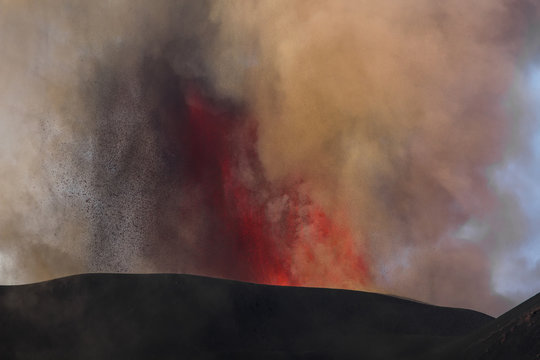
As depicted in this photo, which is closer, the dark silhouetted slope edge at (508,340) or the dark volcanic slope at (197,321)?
the dark silhouetted slope edge at (508,340)

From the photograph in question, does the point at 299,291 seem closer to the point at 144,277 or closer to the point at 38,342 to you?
the point at 144,277

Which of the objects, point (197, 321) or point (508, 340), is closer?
point (508, 340)

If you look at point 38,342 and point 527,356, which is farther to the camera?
point 38,342

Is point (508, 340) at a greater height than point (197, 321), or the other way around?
point (197, 321)

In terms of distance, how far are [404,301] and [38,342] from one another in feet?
64.2

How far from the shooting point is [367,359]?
84.5 feet

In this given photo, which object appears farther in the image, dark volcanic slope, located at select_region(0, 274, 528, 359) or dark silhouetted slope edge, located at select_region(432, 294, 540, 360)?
dark volcanic slope, located at select_region(0, 274, 528, 359)

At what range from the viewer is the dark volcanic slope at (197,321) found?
28.2 metres

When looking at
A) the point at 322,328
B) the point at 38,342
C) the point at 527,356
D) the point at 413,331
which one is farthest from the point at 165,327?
the point at 527,356

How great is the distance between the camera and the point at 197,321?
99.7 feet

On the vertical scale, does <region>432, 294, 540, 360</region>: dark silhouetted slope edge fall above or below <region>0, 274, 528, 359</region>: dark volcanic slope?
below

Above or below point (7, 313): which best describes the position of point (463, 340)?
below

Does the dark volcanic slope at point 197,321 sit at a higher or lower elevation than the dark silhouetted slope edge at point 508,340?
higher

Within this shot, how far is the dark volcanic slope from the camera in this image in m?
28.2
